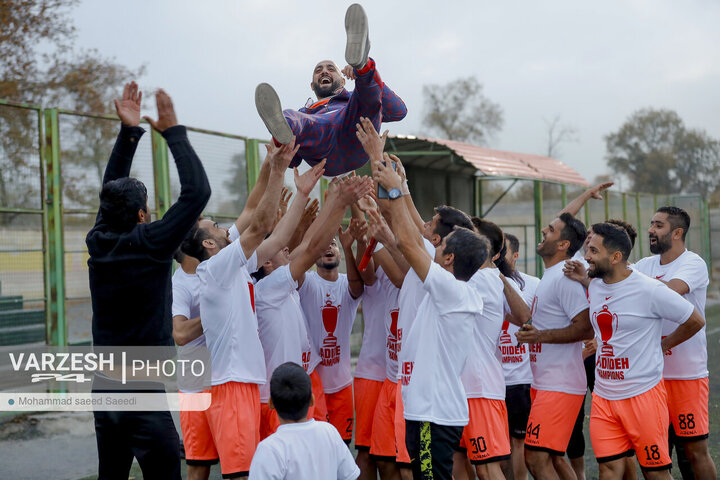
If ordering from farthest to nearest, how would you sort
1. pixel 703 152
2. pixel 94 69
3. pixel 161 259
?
1. pixel 703 152
2. pixel 94 69
3. pixel 161 259

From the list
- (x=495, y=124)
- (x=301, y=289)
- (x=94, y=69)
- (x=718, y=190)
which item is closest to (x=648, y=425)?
(x=301, y=289)

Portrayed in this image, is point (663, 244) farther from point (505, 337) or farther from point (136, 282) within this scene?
point (136, 282)

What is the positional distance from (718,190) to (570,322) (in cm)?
5178

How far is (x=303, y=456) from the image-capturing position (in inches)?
124

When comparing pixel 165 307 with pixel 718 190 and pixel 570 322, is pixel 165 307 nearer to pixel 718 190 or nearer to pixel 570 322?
pixel 570 322

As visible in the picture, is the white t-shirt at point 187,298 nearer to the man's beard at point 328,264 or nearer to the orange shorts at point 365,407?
the man's beard at point 328,264

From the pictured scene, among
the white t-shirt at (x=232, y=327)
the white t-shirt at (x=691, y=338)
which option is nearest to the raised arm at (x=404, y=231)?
the white t-shirt at (x=232, y=327)

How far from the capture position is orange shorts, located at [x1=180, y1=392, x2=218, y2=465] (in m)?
4.52

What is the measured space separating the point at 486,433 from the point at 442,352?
2.85ft

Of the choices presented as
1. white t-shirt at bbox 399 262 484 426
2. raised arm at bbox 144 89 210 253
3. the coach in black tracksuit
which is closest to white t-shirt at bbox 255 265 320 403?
white t-shirt at bbox 399 262 484 426

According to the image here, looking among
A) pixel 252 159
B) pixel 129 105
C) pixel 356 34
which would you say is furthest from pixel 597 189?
pixel 252 159

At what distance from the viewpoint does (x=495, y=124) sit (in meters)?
47.0

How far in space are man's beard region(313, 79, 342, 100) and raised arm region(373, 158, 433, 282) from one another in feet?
3.77

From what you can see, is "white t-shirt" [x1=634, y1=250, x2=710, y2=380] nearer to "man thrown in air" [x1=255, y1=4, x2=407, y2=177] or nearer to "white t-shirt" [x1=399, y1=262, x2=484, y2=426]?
"white t-shirt" [x1=399, y1=262, x2=484, y2=426]
